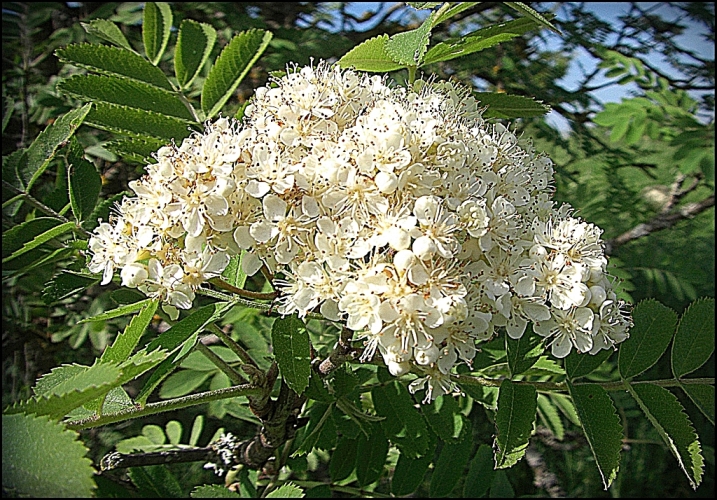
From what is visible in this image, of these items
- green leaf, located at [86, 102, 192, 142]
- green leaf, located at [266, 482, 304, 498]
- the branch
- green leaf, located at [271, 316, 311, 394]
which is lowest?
the branch

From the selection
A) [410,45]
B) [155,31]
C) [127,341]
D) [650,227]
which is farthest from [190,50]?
[650,227]

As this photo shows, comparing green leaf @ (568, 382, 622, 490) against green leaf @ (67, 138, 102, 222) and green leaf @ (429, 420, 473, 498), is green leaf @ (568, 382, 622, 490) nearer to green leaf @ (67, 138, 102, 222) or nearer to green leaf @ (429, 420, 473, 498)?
green leaf @ (429, 420, 473, 498)

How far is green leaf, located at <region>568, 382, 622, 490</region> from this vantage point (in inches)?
36.9

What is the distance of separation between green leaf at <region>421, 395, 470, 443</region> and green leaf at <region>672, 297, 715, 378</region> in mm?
454

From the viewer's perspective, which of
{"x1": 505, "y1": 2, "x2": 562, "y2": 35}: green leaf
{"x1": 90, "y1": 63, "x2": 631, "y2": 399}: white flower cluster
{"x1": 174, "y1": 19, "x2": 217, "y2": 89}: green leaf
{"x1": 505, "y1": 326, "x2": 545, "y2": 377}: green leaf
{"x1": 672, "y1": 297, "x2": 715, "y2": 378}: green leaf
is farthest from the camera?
{"x1": 174, "y1": 19, "x2": 217, "y2": 89}: green leaf

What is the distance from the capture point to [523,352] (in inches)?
43.6

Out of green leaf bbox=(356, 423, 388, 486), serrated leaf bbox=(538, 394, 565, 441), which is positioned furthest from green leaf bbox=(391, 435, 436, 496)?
serrated leaf bbox=(538, 394, 565, 441)

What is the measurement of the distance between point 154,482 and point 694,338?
117 centimetres

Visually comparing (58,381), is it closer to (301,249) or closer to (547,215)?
(301,249)

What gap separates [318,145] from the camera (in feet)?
3.14

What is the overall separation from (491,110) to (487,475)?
982mm

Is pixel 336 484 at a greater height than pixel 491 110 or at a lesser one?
lesser

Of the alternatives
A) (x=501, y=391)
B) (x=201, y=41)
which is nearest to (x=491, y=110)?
(x=501, y=391)

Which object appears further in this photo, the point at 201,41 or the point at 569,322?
the point at 201,41
